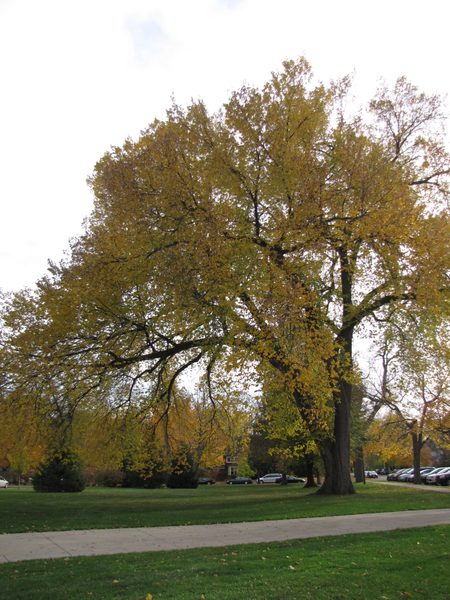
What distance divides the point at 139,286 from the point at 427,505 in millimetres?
11410

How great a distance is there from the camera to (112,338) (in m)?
16.4

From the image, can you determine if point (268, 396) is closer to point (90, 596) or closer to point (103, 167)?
point (103, 167)

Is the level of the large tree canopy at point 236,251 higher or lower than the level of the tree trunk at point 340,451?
higher

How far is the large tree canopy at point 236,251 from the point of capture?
13.9 m

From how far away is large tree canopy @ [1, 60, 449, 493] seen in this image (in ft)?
45.7

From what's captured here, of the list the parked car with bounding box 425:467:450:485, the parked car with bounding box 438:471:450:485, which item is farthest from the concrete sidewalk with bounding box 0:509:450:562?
the parked car with bounding box 425:467:450:485

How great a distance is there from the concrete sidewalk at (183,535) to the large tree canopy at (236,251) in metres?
3.01

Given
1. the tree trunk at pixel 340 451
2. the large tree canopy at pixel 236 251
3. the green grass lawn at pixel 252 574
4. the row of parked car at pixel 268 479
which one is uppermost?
the large tree canopy at pixel 236 251

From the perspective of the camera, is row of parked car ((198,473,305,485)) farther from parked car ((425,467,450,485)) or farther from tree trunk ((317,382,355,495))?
tree trunk ((317,382,355,495))

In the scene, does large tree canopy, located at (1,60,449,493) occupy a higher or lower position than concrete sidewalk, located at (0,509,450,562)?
higher

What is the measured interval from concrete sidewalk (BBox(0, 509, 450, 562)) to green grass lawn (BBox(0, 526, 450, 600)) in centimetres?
81

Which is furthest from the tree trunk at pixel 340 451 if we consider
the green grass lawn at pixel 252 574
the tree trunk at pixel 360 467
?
the tree trunk at pixel 360 467

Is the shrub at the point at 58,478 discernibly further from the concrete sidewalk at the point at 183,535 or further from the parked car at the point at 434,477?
the parked car at the point at 434,477

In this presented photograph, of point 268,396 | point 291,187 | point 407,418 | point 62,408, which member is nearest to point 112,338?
point 62,408
